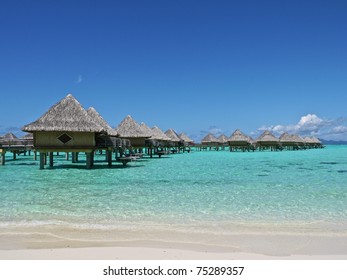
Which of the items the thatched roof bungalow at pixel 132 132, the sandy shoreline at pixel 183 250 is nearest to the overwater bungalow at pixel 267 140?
the thatched roof bungalow at pixel 132 132

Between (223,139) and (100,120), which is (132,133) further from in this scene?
(223,139)

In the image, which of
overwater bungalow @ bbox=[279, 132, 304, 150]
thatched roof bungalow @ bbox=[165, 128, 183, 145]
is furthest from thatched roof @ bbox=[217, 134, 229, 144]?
thatched roof bungalow @ bbox=[165, 128, 183, 145]

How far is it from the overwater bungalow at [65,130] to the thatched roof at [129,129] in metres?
9.82

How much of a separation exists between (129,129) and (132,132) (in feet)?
1.29

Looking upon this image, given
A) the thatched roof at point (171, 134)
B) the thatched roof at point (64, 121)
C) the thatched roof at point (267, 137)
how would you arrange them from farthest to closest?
the thatched roof at point (267, 137) → the thatched roof at point (171, 134) → the thatched roof at point (64, 121)

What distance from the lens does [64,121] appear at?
17.3 meters

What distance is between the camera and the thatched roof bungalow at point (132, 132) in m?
28.0

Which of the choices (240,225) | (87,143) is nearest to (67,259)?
(240,225)

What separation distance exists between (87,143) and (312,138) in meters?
65.2

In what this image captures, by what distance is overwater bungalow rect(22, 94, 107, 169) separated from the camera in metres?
17.0

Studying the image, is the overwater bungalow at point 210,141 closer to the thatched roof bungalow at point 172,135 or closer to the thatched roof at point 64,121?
the thatched roof bungalow at point 172,135

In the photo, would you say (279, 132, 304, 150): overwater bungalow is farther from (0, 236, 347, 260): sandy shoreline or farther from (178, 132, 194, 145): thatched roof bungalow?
(0, 236, 347, 260): sandy shoreline

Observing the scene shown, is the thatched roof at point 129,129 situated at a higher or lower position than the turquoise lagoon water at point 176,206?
higher
